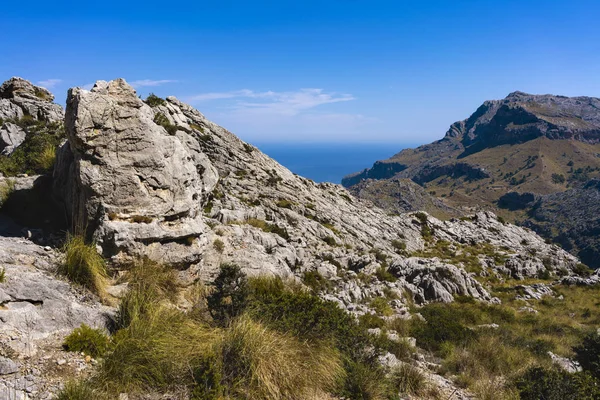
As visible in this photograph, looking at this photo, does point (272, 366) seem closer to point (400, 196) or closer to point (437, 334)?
point (437, 334)

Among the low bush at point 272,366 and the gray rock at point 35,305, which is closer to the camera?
the gray rock at point 35,305

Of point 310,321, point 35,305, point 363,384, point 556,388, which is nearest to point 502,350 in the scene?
point 556,388

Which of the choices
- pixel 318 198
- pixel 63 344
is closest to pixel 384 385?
pixel 63 344

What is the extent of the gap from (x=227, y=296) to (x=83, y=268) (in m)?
3.65

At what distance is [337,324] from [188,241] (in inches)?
218

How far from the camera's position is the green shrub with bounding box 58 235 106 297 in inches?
312

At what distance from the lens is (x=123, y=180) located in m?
9.76

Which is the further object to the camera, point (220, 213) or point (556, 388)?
point (220, 213)

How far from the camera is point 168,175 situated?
1091 cm

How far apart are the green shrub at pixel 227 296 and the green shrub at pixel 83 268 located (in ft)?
8.99

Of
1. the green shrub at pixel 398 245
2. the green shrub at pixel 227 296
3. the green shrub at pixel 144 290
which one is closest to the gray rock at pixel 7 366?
the green shrub at pixel 144 290

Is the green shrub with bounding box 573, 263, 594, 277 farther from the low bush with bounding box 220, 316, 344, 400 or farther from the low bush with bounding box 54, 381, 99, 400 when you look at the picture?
the low bush with bounding box 54, 381, 99, 400

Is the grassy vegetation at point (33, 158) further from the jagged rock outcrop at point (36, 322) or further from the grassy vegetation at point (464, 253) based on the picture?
the grassy vegetation at point (464, 253)

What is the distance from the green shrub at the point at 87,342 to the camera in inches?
Result: 237
